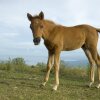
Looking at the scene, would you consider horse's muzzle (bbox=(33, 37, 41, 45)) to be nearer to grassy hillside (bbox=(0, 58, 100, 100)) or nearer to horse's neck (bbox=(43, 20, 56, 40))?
horse's neck (bbox=(43, 20, 56, 40))

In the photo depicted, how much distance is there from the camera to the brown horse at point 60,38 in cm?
1074

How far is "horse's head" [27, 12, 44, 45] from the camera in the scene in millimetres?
10531

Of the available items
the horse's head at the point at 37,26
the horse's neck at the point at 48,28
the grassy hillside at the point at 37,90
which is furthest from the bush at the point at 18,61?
the horse's head at the point at 37,26

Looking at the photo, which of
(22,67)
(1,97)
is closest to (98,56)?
(1,97)

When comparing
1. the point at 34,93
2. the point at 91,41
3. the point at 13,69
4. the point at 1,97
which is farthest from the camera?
the point at 13,69

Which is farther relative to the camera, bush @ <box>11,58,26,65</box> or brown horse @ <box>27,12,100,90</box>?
bush @ <box>11,58,26,65</box>

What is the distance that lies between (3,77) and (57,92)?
3315 millimetres

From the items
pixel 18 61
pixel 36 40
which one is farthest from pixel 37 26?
pixel 18 61

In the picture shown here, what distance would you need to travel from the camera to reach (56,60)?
440 inches

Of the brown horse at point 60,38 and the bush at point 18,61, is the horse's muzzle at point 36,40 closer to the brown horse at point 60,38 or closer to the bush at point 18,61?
the brown horse at point 60,38

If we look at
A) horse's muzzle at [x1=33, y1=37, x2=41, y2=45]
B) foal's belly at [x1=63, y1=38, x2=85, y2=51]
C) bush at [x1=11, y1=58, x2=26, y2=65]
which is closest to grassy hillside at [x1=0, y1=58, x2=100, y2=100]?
foal's belly at [x1=63, y1=38, x2=85, y2=51]

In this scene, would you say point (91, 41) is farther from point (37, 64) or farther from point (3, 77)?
point (37, 64)

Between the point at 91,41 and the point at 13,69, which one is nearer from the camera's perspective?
the point at 91,41

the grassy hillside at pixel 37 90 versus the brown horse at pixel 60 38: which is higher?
the brown horse at pixel 60 38
